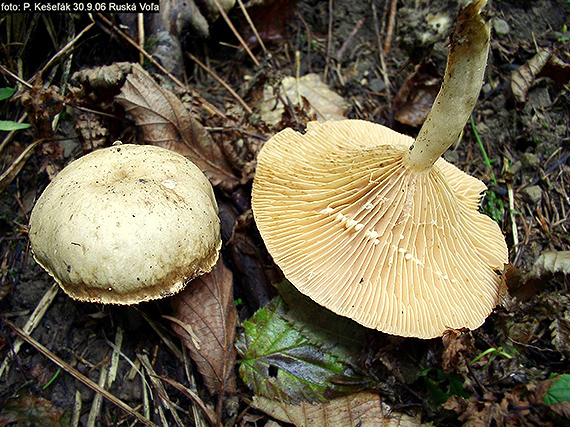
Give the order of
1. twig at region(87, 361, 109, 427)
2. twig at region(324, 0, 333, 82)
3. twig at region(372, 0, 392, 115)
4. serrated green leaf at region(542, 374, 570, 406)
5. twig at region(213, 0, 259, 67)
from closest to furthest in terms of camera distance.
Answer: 1. serrated green leaf at region(542, 374, 570, 406)
2. twig at region(87, 361, 109, 427)
3. twig at region(213, 0, 259, 67)
4. twig at region(372, 0, 392, 115)
5. twig at region(324, 0, 333, 82)

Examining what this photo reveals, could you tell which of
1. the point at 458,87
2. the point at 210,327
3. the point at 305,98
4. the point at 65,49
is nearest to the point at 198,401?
the point at 210,327

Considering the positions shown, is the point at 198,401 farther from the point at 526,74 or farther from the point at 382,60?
the point at 526,74

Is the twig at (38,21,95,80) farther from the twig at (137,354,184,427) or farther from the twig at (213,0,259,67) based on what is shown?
the twig at (137,354,184,427)

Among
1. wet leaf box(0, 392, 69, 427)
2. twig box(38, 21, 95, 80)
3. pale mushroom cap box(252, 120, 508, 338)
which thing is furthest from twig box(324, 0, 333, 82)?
wet leaf box(0, 392, 69, 427)

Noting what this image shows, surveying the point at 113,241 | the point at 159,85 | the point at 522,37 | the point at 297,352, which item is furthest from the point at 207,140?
the point at 522,37

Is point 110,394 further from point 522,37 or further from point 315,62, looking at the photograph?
point 522,37

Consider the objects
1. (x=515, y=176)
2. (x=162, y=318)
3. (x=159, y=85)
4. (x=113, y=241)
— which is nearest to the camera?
(x=113, y=241)

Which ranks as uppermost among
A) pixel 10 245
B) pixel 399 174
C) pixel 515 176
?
pixel 399 174
